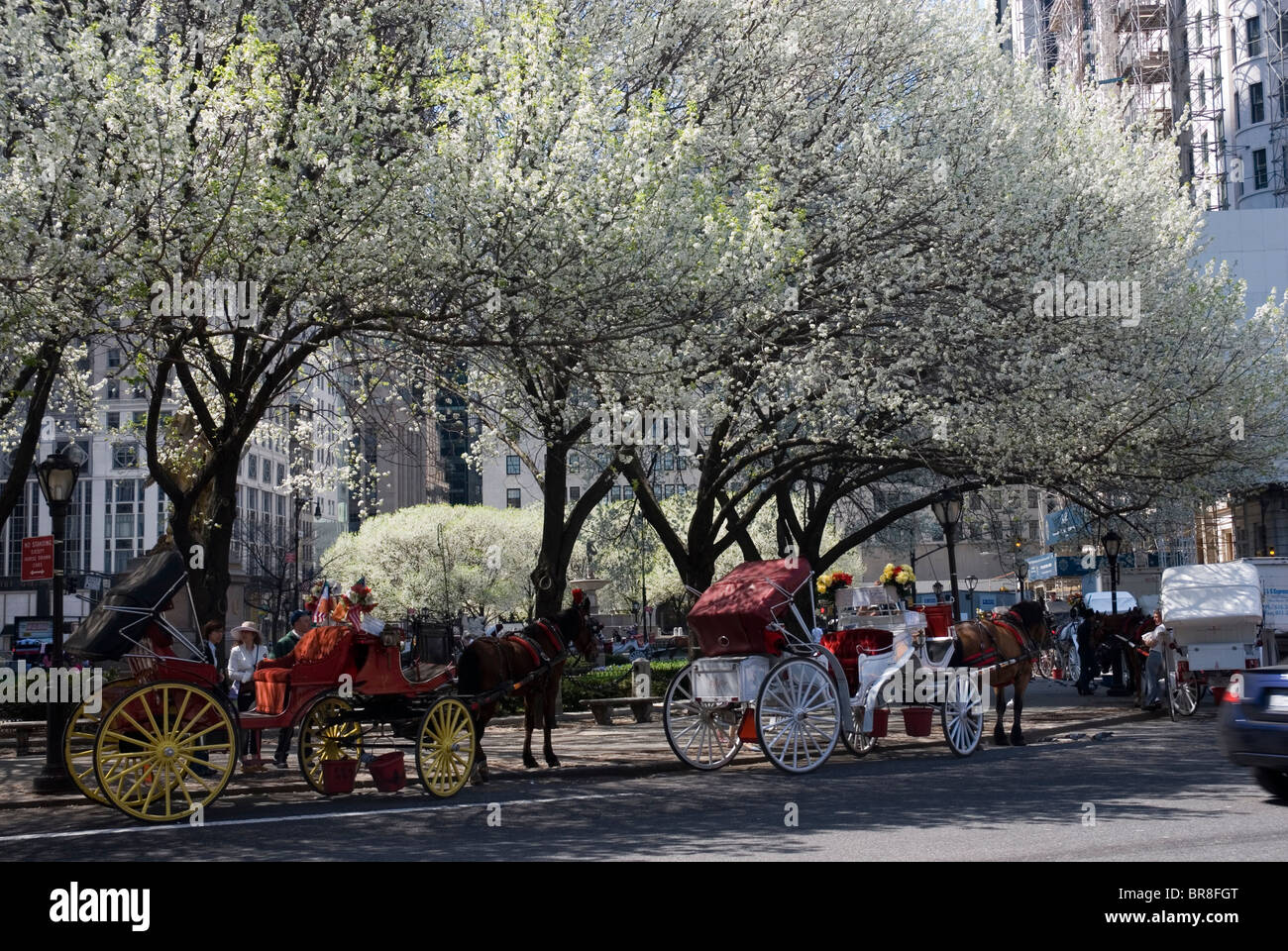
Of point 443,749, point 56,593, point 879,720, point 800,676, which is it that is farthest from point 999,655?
point 56,593

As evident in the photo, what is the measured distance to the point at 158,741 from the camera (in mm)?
11422

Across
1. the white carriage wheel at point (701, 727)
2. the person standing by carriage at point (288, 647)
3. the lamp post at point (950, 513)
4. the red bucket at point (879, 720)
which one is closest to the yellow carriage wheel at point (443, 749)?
the person standing by carriage at point (288, 647)

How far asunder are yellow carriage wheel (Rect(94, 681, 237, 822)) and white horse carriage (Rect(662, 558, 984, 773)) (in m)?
5.32

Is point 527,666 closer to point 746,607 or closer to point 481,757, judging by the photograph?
point 481,757

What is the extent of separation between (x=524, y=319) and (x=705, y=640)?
13.9ft

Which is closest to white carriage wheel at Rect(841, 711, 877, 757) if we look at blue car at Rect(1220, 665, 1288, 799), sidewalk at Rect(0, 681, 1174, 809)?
sidewalk at Rect(0, 681, 1174, 809)

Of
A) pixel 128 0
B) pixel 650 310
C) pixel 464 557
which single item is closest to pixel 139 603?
pixel 650 310

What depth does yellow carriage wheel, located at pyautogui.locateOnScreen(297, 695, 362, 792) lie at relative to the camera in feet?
44.4

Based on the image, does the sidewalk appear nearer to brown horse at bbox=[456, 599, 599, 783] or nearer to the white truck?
brown horse at bbox=[456, 599, 599, 783]

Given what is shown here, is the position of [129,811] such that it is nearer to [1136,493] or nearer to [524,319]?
[524,319]

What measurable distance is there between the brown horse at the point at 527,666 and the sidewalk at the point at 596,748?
681 millimetres

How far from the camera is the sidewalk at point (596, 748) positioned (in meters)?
14.7

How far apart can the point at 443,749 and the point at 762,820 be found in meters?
3.62

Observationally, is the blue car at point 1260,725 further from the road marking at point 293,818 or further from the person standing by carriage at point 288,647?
the person standing by carriage at point 288,647
